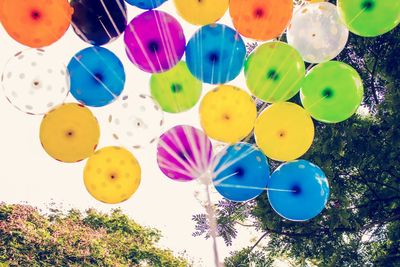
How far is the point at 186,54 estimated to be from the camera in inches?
151

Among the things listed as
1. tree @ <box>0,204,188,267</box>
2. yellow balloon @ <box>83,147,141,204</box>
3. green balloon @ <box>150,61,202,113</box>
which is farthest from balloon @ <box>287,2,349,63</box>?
tree @ <box>0,204,188,267</box>

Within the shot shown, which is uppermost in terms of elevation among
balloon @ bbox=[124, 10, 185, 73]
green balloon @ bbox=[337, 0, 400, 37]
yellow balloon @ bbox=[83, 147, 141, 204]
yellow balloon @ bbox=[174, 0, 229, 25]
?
green balloon @ bbox=[337, 0, 400, 37]

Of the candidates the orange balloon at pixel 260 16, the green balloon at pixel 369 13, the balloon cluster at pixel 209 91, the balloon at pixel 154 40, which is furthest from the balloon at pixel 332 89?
the balloon at pixel 154 40

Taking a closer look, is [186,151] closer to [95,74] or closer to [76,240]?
[95,74]

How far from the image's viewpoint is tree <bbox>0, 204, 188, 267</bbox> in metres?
10.2

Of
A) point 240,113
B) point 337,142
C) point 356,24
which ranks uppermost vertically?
point 337,142

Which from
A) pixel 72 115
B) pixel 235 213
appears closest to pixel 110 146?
pixel 72 115

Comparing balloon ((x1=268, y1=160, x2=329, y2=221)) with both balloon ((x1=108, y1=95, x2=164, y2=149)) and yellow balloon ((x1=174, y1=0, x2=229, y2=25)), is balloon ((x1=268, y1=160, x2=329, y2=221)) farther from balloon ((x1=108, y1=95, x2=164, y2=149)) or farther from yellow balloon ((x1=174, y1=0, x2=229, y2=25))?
yellow balloon ((x1=174, y1=0, x2=229, y2=25))

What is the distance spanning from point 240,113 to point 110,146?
1.17 meters

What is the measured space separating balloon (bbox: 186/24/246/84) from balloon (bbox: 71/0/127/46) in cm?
63

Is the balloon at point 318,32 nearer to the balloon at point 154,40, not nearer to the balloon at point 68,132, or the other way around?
the balloon at point 154,40

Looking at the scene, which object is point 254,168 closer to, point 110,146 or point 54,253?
point 110,146

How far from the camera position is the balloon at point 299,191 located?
3.91m

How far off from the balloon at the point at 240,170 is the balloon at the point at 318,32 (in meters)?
1.00
